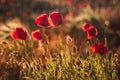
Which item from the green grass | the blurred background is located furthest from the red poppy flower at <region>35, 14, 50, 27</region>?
the blurred background

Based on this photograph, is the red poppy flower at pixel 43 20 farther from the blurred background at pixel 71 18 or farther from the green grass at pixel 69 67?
the blurred background at pixel 71 18

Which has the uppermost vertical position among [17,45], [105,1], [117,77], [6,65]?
[105,1]

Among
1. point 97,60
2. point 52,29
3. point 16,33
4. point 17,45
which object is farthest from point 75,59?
point 52,29

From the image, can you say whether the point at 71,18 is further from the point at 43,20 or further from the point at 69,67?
the point at 69,67

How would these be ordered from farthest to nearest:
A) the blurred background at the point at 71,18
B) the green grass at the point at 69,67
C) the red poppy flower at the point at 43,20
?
1. the blurred background at the point at 71,18
2. the red poppy flower at the point at 43,20
3. the green grass at the point at 69,67

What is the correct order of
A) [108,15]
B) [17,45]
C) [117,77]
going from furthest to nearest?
[108,15]
[17,45]
[117,77]

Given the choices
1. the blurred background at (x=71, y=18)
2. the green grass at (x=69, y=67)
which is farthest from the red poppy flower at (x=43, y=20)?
the blurred background at (x=71, y=18)

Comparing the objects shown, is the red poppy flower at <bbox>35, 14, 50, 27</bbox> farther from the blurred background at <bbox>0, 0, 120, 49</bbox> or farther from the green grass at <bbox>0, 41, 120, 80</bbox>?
the blurred background at <bbox>0, 0, 120, 49</bbox>

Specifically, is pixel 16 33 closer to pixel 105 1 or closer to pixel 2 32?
pixel 2 32
